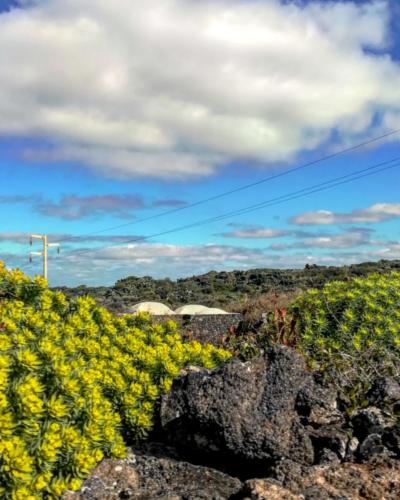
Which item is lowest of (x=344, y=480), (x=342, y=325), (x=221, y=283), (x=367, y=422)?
(x=344, y=480)

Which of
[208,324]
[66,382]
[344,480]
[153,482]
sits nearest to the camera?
[344,480]

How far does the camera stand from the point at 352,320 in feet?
28.2

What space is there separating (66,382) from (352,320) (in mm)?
5197

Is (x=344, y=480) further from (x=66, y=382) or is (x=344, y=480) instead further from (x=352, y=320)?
(x=352, y=320)

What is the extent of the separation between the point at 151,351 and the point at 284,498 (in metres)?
2.29

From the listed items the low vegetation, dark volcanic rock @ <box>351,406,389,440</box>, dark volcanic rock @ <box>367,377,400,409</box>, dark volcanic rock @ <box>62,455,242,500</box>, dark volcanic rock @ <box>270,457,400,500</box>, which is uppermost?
the low vegetation

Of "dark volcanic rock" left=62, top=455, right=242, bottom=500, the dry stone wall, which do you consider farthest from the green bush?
the dry stone wall

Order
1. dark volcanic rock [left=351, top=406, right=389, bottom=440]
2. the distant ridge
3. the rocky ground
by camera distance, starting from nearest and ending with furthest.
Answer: the rocky ground → dark volcanic rock [left=351, top=406, right=389, bottom=440] → the distant ridge

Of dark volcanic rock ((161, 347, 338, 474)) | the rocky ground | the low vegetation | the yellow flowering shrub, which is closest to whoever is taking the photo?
the yellow flowering shrub

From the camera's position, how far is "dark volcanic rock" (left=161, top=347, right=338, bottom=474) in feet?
15.0

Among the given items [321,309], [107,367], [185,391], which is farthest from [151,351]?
[321,309]

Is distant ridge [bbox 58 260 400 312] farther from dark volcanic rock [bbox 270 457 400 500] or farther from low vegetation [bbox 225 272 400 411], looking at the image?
dark volcanic rock [bbox 270 457 400 500]

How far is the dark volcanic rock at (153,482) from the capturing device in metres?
4.12

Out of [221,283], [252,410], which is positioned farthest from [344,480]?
[221,283]
